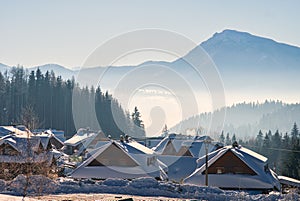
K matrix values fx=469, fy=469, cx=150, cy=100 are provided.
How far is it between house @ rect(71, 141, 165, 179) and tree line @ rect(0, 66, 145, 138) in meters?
58.4

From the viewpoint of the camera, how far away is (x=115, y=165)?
105 feet

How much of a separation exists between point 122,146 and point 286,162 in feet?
113

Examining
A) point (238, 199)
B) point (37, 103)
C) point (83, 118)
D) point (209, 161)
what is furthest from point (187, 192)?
point (83, 118)

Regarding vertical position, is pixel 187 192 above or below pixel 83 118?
below

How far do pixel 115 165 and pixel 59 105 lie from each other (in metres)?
63.9

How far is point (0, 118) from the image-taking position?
296ft

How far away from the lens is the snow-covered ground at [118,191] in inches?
758

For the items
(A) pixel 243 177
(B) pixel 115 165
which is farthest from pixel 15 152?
(A) pixel 243 177

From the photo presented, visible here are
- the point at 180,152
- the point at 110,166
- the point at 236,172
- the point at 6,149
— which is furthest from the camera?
the point at 180,152

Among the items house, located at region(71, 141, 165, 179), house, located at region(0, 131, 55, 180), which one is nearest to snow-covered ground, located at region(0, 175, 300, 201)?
house, located at region(71, 141, 165, 179)

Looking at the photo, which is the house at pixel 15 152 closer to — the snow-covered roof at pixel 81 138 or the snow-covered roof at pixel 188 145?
the snow-covered roof at pixel 188 145

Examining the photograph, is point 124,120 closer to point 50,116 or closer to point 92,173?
point 50,116

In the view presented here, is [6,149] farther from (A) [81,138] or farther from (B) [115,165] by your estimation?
(A) [81,138]

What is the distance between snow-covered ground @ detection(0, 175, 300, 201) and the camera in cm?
1927
